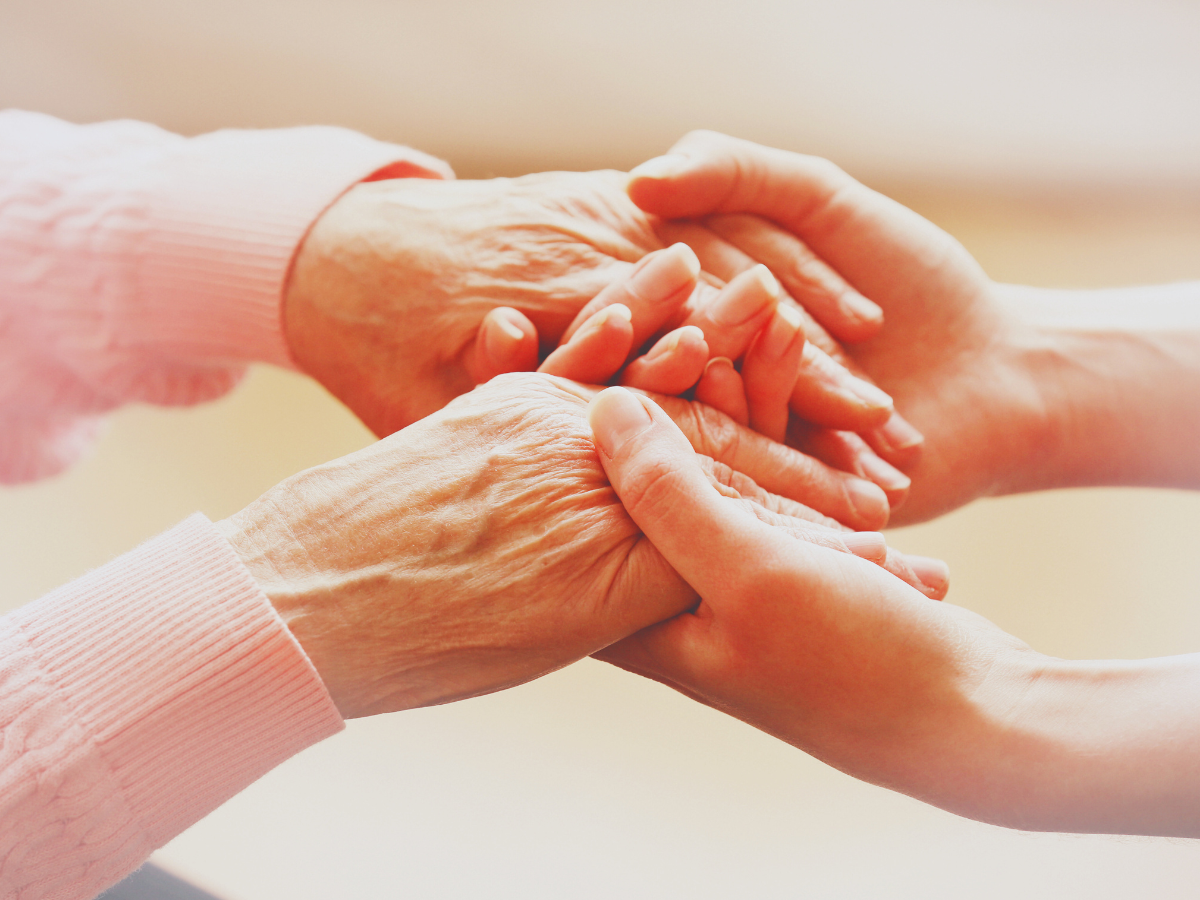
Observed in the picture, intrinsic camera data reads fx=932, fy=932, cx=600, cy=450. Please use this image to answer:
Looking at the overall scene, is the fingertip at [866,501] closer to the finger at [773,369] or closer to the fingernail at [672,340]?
the finger at [773,369]

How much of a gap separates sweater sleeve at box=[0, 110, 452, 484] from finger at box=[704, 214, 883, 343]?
0.34m

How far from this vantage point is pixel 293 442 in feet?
5.16

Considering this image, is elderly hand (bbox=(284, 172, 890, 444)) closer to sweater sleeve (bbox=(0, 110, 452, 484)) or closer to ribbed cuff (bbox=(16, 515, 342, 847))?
sweater sleeve (bbox=(0, 110, 452, 484))

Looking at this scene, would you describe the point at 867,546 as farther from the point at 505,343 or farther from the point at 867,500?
the point at 505,343

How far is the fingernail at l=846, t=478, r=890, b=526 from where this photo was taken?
0.87 m

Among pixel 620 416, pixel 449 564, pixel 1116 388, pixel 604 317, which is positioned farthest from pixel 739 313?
pixel 1116 388

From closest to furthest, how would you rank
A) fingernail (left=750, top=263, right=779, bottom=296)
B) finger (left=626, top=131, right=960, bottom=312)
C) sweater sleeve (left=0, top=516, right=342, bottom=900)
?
sweater sleeve (left=0, top=516, right=342, bottom=900) < fingernail (left=750, top=263, right=779, bottom=296) < finger (left=626, top=131, right=960, bottom=312)

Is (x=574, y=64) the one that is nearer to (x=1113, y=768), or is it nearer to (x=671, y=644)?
(x=671, y=644)

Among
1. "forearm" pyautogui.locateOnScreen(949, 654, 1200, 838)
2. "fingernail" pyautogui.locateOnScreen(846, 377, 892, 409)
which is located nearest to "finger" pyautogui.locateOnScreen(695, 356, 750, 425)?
"fingernail" pyautogui.locateOnScreen(846, 377, 892, 409)

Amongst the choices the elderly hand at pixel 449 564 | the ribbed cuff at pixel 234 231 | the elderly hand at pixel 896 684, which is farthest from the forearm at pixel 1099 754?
the ribbed cuff at pixel 234 231

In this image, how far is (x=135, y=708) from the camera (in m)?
0.58

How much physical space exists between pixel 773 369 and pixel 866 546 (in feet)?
0.65

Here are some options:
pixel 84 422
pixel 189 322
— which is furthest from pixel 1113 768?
pixel 84 422

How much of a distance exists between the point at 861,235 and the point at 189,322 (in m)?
0.70
